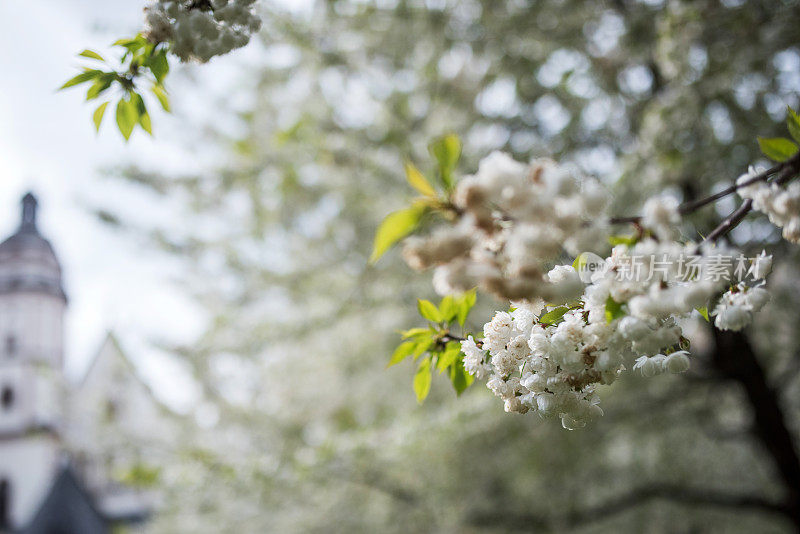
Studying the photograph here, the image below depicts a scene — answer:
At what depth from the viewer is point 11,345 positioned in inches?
351

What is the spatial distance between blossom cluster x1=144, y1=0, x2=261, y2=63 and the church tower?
5.89m

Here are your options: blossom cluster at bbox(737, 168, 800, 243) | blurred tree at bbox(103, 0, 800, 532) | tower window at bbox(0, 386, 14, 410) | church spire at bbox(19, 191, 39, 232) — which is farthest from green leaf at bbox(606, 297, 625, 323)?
tower window at bbox(0, 386, 14, 410)

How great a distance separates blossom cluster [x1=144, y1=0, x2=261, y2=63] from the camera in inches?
37.1

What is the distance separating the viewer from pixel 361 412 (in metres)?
6.51

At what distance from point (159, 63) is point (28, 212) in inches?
282

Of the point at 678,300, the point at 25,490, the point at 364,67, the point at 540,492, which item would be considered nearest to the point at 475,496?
the point at 540,492

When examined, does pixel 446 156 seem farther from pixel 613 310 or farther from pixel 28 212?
pixel 28 212

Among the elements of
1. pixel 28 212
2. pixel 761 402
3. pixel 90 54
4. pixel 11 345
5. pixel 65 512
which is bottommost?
pixel 90 54

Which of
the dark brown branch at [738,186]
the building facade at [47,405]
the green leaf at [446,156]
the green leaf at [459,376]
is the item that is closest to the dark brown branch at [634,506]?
the building facade at [47,405]

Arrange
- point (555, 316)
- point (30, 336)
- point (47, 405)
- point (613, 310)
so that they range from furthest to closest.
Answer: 1. point (30, 336)
2. point (47, 405)
3. point (555, 316)
4. point (613, 310)

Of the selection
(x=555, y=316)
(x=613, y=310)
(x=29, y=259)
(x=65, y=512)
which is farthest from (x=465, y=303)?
(x=65, y=512)

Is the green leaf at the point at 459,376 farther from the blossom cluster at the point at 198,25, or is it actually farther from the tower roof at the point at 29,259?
the tower roof at the point at 29,259

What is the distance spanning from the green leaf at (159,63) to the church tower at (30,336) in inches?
229

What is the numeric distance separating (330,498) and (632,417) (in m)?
2.23
